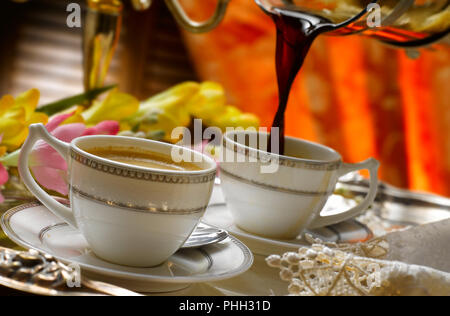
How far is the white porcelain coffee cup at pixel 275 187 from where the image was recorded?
0.57 m

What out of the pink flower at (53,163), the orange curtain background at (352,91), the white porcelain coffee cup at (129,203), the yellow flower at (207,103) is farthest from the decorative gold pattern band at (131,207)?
the orange curtain background at (352,91)

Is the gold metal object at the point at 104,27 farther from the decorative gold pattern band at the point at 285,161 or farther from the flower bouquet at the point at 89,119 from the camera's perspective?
the decorative gold pattern band at the point at 285,161

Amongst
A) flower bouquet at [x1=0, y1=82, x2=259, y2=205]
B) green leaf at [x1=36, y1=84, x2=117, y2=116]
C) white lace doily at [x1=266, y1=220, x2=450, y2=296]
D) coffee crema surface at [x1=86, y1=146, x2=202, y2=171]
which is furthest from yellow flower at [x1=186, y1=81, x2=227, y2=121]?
white lace doily at [x1=266, y1=220, x2=450, y2=296]

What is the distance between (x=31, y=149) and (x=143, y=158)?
0.28ft

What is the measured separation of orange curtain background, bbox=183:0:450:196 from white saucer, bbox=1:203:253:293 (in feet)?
3.86

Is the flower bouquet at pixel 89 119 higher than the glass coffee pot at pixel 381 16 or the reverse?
the reverse

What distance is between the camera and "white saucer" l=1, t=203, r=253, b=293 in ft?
1.39

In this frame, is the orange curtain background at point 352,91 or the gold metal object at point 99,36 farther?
the orange curtain background at point 352,91

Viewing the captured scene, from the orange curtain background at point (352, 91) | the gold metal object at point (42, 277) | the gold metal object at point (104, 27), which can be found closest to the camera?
the gold metal object at point (42, 277)

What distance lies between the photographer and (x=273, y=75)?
175 cm

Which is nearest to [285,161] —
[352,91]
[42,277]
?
[42,277]

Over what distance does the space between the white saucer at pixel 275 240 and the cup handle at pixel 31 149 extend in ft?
0.51

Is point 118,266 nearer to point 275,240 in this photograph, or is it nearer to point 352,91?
point 275,240

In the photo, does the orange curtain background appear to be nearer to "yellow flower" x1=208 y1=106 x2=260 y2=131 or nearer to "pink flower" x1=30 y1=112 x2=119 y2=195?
"yellow flower" x1=208 y1=106 x2=260 y2=131
